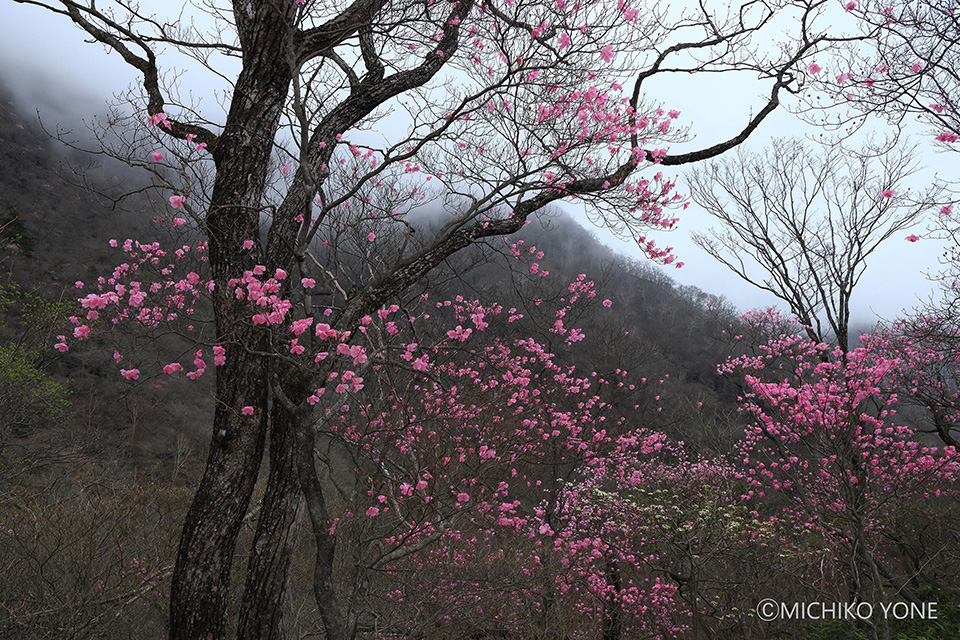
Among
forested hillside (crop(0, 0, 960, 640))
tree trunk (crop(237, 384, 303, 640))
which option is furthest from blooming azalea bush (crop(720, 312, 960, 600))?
tree trunk (crop(237, 384, 303, 640))

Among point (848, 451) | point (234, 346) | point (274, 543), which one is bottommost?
point (274, 543)

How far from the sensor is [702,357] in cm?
3294

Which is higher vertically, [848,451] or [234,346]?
[234,346]

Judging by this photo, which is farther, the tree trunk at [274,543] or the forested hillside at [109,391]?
the forested hillside at [109,391]

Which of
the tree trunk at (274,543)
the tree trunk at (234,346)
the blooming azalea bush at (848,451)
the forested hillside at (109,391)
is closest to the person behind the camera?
the tree trunk at (234,346)

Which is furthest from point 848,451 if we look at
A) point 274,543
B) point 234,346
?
point 234,346

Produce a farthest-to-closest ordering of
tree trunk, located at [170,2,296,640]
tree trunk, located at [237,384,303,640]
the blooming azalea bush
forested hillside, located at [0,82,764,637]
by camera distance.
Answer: forested hillside, located at [0,82,764,637]
the blooming azalea bush
tree trunk, located at [237,384,303,640]
tree trunk, located at [170,2,296,640]

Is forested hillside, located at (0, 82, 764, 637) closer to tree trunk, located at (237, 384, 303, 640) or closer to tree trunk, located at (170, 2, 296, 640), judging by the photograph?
tree trunk, located at (170, 2, 296, 640)

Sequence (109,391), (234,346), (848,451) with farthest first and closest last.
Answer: (109,391) < (848,451) < (234,346)

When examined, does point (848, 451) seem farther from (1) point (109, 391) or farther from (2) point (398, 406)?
(1) point (109, 391)

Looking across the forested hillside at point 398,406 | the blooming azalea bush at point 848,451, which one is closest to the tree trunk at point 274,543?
the forested hillside at point 398,406

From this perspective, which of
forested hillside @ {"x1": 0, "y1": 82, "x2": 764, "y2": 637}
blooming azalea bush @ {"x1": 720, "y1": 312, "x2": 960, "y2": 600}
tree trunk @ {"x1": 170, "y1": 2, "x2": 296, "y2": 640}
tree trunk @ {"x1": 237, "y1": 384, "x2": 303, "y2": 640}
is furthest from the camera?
forested hillside @ {"x1": 0, "y1": 82, "x2": 764, "y2": 637}

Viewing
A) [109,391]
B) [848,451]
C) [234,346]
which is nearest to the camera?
[234,346]

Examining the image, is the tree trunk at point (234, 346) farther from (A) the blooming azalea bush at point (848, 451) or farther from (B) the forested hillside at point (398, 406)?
(A) the blooming azalea bush at point (848, 451)
